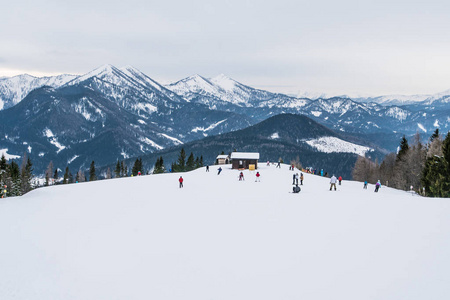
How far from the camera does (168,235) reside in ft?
71.1

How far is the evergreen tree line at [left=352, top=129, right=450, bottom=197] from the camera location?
44.0 metres

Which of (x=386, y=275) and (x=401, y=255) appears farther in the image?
(x=401, y=255)

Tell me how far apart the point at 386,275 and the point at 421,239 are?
5754 millimetres

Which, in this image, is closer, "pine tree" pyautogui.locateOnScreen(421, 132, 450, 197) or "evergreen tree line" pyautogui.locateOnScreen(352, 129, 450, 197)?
"pine tree" pyautogui.locateOnScreen(421, 132, 450, 197)

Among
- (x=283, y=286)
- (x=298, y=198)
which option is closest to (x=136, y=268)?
(x=283, y=286)

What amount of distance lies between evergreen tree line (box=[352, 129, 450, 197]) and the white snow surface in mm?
16346

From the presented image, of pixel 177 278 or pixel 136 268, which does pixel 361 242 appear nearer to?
pixel 177 278

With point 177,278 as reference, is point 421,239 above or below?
above

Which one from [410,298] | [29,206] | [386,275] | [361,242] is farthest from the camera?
[29,206]

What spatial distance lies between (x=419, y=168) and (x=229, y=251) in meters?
63.1

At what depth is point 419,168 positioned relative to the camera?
68562mm

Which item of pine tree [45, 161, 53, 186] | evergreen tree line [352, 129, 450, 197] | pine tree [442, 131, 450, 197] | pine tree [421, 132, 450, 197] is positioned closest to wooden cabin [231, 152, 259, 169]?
evergreen tree line [352, 129, 450, 197]

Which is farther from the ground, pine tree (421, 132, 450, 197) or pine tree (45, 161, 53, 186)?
pine tree (421, 132, 450, 197)

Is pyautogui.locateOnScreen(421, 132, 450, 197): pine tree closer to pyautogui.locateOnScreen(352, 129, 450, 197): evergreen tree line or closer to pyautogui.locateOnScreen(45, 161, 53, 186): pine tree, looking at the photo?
pyautogui.locateOnScreen(352, 129, 450, 197): evergreen tree line
